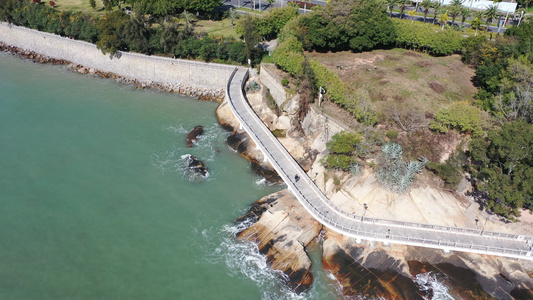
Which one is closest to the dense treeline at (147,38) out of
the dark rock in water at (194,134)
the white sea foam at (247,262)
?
the dark rock in water at (194,134)

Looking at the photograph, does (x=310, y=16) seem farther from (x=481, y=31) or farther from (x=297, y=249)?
(x=297, y=249)

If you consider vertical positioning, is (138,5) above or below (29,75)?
above

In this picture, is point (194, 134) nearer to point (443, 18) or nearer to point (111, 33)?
point (111, 33)

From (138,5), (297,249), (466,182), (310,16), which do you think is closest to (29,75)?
(138,5)

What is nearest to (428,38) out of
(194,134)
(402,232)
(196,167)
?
(402,232)

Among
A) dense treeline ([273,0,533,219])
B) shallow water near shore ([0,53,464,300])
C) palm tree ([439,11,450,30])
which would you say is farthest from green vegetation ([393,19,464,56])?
shallow water near shore ([0,53,464,300])

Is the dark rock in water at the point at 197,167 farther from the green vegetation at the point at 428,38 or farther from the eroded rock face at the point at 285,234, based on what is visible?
the green vegetation at the point at 428,38
